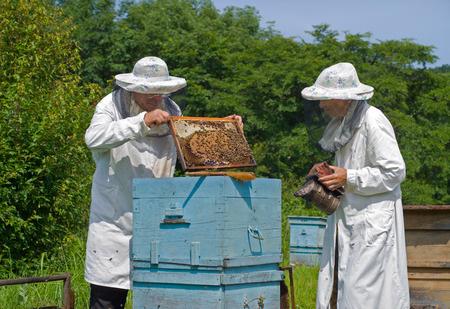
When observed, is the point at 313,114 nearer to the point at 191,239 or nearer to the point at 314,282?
the point at 191,239

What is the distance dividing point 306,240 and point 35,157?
14.8ft

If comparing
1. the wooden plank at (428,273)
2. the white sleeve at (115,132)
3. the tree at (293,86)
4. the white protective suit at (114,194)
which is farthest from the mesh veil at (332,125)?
the tree at (293,86)

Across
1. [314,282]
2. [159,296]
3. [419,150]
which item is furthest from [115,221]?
[419,150]

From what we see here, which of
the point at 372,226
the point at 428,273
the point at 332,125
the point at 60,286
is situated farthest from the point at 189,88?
the point at 372,226

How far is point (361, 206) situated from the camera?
3268mm

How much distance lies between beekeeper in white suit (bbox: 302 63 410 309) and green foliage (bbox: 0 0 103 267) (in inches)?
137

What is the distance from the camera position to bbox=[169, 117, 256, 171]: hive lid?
9.71 ft

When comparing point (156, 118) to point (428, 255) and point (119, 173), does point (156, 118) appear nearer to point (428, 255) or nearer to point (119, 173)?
point (119, 173)

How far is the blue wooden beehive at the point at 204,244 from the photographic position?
9.00 feet

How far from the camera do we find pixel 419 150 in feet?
56.1

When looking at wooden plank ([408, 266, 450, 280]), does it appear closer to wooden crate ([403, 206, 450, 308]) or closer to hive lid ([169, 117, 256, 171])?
wooden crate ([403, 206, 450, 308])

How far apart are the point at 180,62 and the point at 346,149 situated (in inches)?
645

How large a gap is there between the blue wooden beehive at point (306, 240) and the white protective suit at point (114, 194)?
226 inches

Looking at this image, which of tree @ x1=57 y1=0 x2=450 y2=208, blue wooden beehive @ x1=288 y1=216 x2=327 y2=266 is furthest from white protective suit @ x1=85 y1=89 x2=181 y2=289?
tree @ x1=57 y1=0 x2=450 y2=208
